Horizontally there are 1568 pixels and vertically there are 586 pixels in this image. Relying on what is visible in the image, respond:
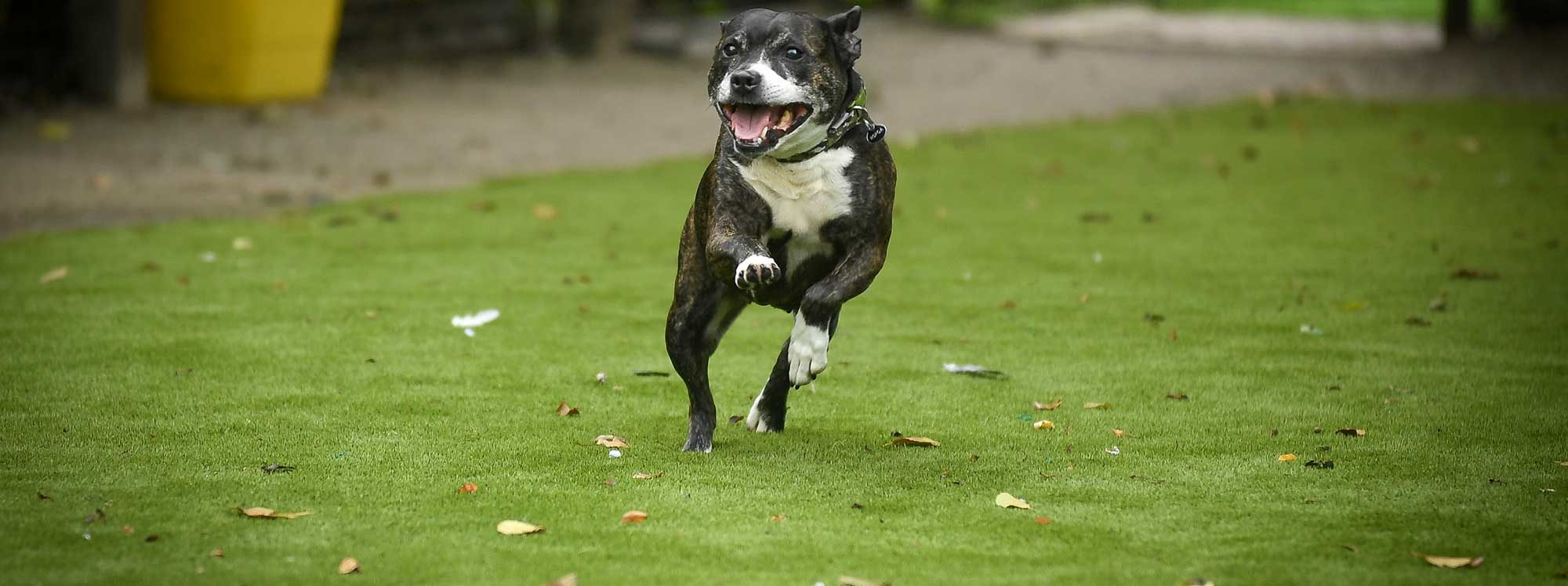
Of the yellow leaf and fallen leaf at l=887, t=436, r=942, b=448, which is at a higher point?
fallen leaf at l=887, t=436, r=942, b=448

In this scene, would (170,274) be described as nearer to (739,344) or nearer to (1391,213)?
A: (739,344)

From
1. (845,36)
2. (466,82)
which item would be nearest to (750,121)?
(845,36)

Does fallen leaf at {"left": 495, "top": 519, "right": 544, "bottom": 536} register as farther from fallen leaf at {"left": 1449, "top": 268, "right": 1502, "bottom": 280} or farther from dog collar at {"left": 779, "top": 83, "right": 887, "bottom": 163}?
fallen leaf at {"left": 1449, "top": 268, "right": 1502, "bottom": 280}

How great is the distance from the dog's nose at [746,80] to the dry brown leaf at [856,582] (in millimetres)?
1471

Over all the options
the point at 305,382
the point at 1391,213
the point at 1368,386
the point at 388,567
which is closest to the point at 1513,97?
the point at 1391,213

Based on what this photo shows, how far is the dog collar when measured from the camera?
496 cm

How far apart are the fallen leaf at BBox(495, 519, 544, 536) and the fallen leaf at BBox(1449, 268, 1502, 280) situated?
5776 millimetres

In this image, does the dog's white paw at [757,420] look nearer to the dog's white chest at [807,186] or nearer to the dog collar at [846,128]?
the dog's white chest at [807,186]

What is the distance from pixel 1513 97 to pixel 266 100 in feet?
38.4

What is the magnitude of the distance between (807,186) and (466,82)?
1272cm

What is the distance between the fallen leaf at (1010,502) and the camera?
15.4ft

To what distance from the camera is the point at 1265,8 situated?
28.7 meters

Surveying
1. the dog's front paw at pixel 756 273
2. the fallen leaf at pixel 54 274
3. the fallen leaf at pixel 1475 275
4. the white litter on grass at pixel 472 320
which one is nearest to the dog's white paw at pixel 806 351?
the dog's front paw at pixel 756 273

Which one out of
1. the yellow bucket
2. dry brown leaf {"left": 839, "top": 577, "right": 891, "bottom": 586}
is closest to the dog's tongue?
dry brown leaf {"left": 839, "top": 577, "right": 891, "bottom": 586}
